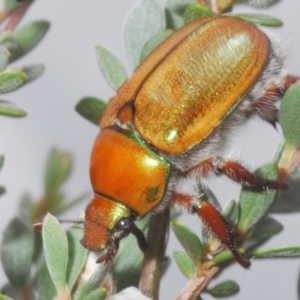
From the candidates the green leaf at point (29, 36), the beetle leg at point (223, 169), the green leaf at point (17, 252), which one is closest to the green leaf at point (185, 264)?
the beetle leg at point (223, 169)

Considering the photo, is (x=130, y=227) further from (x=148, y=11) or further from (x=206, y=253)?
(x=148, y=11)

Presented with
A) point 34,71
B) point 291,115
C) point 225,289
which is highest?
point 34,71

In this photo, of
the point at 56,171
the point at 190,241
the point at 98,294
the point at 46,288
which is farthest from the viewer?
the point at 56,171

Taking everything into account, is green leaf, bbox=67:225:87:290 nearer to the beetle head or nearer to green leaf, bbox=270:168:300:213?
the beetle head

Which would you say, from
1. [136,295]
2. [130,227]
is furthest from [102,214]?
[136,295]

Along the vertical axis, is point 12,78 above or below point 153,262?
above

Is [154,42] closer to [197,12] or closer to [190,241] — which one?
[197,12]

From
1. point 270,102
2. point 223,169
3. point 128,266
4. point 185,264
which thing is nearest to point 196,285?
point 185,264
